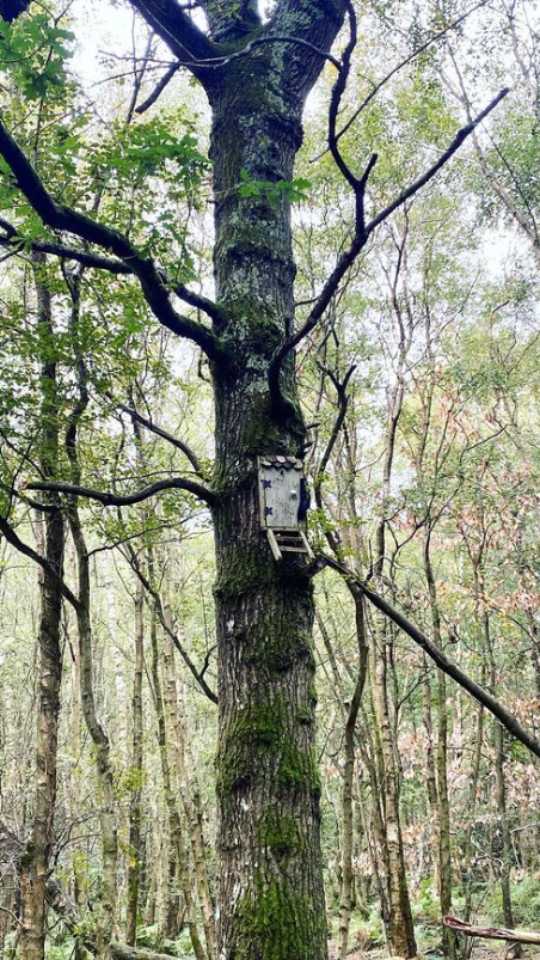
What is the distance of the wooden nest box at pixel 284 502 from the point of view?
2529mm

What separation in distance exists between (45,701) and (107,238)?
3.33 metres

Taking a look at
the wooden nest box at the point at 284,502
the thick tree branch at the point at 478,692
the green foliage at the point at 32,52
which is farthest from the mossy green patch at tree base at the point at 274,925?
the green foliage at the point at 32,52

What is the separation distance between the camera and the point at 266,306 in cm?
293

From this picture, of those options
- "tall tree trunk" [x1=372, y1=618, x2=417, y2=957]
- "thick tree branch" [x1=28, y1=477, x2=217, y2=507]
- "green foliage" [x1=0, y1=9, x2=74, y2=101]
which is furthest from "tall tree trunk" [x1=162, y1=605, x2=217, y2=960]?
"green foliage" [x1=0, y1=9, x2=74, y2=101]

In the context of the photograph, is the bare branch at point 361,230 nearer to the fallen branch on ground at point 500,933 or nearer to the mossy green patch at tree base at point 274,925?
the mossy green patch at tree base at point 274,925

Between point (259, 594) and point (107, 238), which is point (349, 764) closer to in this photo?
point (259, 594)

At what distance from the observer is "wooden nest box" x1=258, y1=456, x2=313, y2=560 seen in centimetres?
253

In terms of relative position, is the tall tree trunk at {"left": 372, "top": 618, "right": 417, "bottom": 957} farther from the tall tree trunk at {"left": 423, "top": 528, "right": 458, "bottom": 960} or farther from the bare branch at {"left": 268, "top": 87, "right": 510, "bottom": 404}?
the bare branch at {"left": 268, "top": 87, "right": 510, "bottom": 404}

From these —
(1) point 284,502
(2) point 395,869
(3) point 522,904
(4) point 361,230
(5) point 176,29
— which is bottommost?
(3) point 522,904

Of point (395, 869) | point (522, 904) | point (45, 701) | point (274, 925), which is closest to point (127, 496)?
point (274, 925)

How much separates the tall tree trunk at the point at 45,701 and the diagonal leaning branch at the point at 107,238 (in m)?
1.07

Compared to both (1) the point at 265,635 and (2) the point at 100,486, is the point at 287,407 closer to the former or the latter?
(1) the point at 265,635

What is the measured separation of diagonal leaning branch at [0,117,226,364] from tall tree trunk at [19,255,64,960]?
1.07 metres

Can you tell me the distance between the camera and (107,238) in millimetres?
2463
